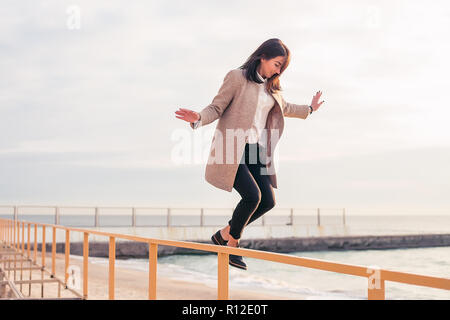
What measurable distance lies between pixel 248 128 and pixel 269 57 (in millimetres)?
331

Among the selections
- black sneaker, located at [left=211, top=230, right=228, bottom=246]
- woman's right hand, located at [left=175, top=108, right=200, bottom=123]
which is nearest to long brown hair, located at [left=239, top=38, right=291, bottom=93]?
woman's right hand, located at [left=175, top=108, right=200, bottom=123]

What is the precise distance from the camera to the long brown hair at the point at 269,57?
93.9 inches

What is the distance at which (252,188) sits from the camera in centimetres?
241

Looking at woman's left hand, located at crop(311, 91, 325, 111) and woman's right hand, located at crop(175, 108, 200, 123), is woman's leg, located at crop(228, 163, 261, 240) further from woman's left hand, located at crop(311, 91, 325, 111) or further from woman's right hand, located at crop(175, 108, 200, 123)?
woman's left hand, located at crop(311, 91, 325, 111)

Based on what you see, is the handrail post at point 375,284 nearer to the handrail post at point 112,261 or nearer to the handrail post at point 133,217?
the handrail post at point 112,261

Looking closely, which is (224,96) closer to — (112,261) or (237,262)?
(237,262)

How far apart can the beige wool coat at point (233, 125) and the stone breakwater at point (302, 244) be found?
2272 cm

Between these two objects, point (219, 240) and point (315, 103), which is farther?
point (315, 103)

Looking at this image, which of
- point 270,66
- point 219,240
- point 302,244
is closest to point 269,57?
point 270,66

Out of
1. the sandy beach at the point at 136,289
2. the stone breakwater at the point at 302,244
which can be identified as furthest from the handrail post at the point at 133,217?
the sandy beach at the point at 136,289
